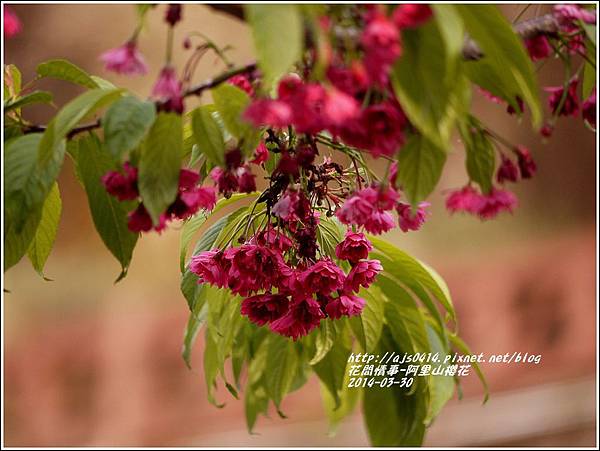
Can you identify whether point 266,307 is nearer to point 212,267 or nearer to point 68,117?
point 212,267

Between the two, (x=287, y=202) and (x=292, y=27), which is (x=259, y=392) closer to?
(x=287, y=202)

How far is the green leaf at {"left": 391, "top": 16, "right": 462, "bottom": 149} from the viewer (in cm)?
64

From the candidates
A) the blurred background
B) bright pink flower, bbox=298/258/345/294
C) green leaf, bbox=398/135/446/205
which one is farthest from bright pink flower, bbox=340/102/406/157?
the blurred background

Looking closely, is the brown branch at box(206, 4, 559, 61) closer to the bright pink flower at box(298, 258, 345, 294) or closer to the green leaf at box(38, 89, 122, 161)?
the green leaf at box(38, 89, 122, 161)

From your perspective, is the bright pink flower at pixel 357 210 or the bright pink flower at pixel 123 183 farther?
the bright pink flower at pixel 357 210

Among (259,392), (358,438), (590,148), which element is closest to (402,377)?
(259,392)

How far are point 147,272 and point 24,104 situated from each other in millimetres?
2143

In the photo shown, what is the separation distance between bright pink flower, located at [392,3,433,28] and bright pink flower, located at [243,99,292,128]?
0.35 ft

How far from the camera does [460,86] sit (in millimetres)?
663

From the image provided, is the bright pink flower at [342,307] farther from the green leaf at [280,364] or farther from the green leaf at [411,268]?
the green leaf at [280,364]

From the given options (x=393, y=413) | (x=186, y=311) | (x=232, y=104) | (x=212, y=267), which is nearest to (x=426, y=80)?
(x=232, y=104)

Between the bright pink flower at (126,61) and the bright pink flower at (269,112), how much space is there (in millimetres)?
121

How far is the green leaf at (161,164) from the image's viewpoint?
2.31 feet

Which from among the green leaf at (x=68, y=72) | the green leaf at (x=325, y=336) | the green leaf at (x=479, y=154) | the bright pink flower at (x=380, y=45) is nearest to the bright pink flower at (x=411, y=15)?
the bright pink flower at (x=380, y=45)
